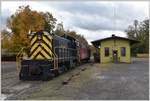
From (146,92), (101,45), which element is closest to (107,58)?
(101,45)

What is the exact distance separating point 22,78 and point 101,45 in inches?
958

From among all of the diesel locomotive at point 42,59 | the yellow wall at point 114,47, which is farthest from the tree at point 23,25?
the diesel locomotive at point 42,59

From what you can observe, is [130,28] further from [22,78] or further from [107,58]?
[22,78]

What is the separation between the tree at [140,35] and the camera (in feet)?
270

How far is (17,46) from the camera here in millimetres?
49812

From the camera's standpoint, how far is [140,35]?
88188 mm

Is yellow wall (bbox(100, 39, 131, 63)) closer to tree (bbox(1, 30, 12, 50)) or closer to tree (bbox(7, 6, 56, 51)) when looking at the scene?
tree (bbox(7, 6, 56, 51))

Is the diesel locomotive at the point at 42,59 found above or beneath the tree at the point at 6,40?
beneath

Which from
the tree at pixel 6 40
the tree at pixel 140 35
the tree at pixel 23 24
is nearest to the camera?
the tree at pixel 23 24

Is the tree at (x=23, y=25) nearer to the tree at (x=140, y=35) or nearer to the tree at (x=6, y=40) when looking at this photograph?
the tree at (x=6, y=40)

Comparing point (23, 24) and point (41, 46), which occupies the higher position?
point (23, 24)

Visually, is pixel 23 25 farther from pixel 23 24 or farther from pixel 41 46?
pixel 41 46

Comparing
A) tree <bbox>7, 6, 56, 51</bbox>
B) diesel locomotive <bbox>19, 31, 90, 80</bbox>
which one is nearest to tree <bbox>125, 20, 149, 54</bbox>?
tree <bbox>7, 6, 56, 51</bbox>

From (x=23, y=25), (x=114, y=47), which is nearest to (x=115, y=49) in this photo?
(x=114, y=47)
